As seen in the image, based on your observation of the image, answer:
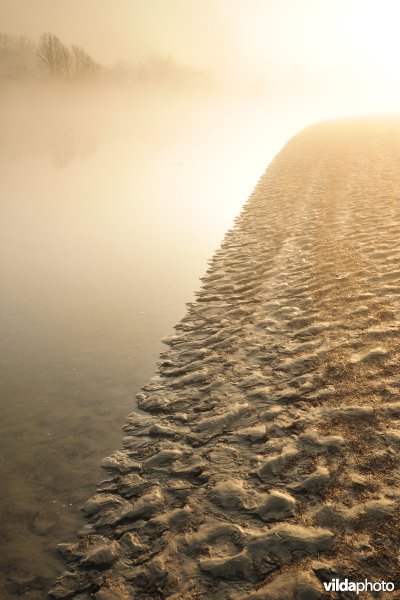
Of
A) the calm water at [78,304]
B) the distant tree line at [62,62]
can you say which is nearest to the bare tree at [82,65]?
the distant tree line at [62,62]

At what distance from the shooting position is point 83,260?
13570mm

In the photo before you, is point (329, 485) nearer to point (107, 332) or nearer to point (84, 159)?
point (107, 332)

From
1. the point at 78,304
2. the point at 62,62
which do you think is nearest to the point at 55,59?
the point at 62,62

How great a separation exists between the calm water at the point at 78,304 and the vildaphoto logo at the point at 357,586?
228 cm

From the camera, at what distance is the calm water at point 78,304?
4898 mm

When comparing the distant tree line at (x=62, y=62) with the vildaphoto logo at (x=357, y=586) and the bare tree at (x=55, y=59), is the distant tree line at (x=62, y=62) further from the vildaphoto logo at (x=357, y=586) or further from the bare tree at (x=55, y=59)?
the vildaphoto logo at (x=357, y=586)

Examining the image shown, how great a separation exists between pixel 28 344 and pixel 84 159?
2839cm

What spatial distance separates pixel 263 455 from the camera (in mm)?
5016

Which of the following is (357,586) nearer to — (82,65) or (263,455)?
(263,455)

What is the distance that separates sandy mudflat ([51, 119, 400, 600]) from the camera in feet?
12.5

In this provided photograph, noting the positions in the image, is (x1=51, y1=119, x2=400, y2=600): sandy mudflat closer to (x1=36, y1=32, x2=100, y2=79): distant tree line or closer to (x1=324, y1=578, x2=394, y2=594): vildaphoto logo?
(x1=324, y1=578, x2=394, y2=594): vildaphoto logo

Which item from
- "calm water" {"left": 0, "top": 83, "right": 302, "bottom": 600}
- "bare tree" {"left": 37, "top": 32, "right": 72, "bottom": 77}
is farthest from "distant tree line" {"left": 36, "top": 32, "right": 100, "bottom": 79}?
"calm water" {"left": 0, "top": 83, "right": 302, "bottom": 600}

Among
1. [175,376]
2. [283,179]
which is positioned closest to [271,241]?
[175,376]

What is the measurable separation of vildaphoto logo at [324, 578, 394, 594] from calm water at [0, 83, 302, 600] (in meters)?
2.28
